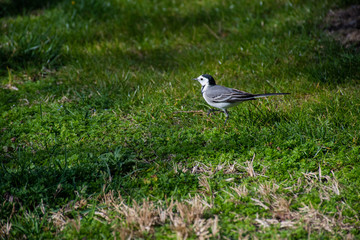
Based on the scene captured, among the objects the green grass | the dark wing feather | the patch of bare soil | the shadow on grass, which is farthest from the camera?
the shadow on grass

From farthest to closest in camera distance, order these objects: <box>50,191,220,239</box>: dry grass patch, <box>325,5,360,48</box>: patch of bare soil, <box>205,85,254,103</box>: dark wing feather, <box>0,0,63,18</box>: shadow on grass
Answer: <box>0,0,63,18</box>: shadow on grass → <box>325,5,360,48</box>: patch of bare soil → <box>205,85,254,103</box>: dark wing feather → <box>50,191,220,239</box>: dry grass patch

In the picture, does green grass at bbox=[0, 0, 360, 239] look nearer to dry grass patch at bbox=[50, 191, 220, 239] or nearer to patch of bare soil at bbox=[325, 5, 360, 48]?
dry grass patch at bbox=[50, 191, 220, 239]

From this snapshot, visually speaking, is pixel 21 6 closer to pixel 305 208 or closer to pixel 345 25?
pixel 345 25

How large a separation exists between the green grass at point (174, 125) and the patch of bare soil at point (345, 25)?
288mm

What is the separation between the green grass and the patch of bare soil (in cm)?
29

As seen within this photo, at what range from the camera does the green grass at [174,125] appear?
354 centimetres

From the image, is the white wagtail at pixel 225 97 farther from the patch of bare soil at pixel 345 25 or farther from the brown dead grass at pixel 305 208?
the patch of bare soil at pixel 345 25

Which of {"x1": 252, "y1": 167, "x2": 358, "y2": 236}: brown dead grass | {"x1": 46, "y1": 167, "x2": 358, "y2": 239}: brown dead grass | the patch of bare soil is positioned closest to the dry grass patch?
{"x1": 46, "y1": 167, "x2": 358, "y2": 239}: brown dead grass

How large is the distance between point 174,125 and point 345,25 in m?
4.40

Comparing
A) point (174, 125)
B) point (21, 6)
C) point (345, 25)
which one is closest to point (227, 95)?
point (174, 125)

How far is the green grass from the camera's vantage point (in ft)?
11.6

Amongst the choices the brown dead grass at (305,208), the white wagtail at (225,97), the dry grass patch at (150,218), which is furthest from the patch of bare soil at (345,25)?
the dry grass patch at (150,218)

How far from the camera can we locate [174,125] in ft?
17.1

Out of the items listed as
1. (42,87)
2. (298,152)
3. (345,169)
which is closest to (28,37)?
(42,87)
